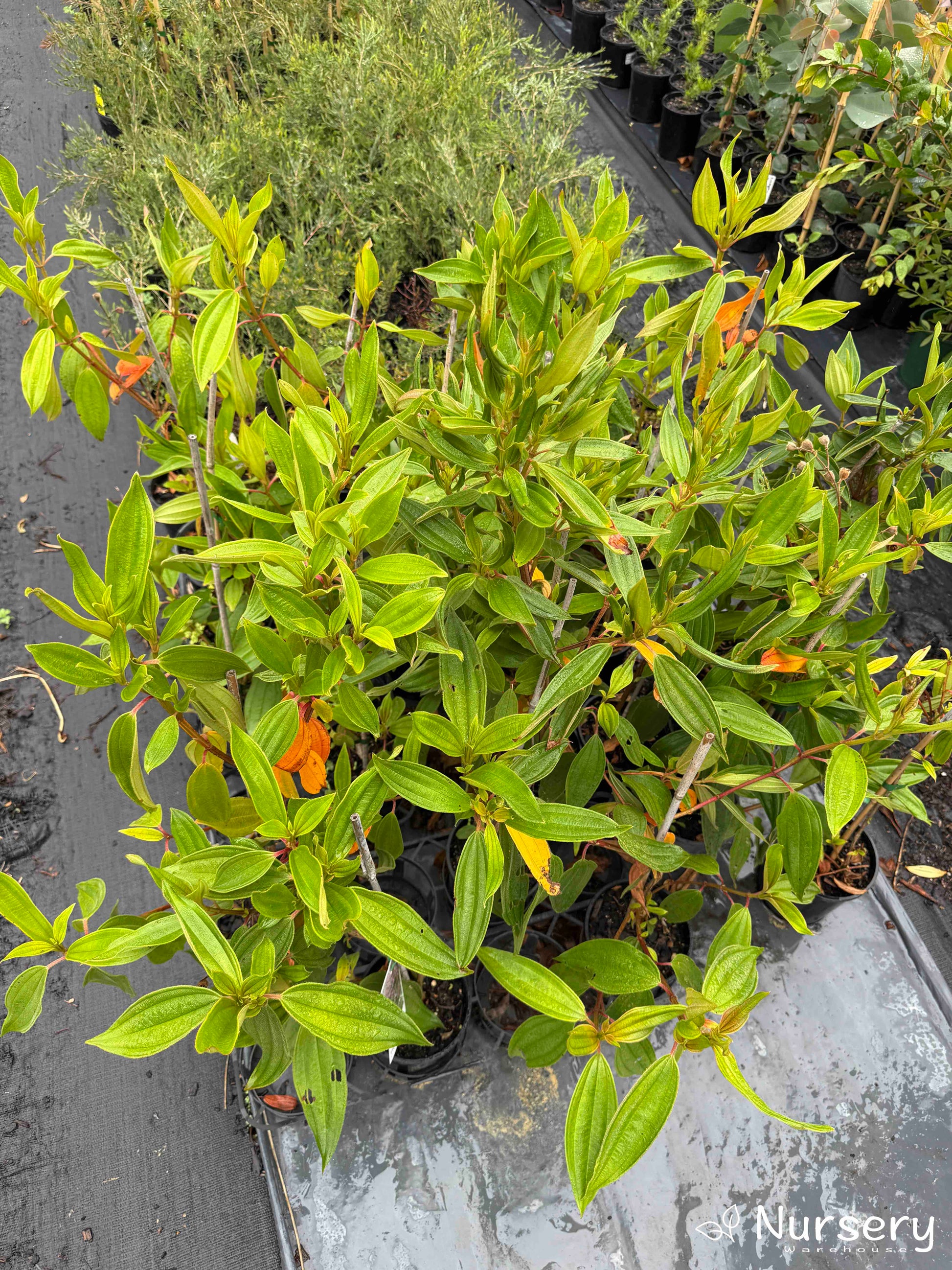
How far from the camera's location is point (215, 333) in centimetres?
84

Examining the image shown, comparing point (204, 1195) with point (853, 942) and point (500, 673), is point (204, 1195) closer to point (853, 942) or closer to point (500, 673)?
point (500, 673)

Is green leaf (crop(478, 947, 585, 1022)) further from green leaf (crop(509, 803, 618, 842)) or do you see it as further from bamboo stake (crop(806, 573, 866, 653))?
bamboo stake (crop(806, 573, 866, 653))

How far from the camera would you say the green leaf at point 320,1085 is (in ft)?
2.53

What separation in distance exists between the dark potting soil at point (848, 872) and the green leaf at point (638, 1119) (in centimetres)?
77

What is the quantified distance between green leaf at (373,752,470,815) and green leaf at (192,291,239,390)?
44 centimetres

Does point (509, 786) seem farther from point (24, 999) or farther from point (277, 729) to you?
point (24, 999)

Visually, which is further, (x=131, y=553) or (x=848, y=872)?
(x=848, y=872)

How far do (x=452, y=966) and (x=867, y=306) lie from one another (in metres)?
2.66

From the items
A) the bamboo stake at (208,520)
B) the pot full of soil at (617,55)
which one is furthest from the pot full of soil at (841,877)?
the pot full of soil at (617,55)

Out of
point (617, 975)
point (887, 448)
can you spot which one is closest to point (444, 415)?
point (617, 975)

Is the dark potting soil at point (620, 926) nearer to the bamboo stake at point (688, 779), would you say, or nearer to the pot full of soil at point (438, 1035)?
the pot full of soil at point (438, 1035)

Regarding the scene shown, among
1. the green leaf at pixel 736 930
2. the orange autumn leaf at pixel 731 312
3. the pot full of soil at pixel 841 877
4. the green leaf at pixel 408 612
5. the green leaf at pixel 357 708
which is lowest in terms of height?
the pot full of soil at pixel 841 877

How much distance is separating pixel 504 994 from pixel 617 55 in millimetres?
3847

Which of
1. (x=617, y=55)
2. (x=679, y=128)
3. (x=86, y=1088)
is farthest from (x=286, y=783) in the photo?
(x=617, y=55)
